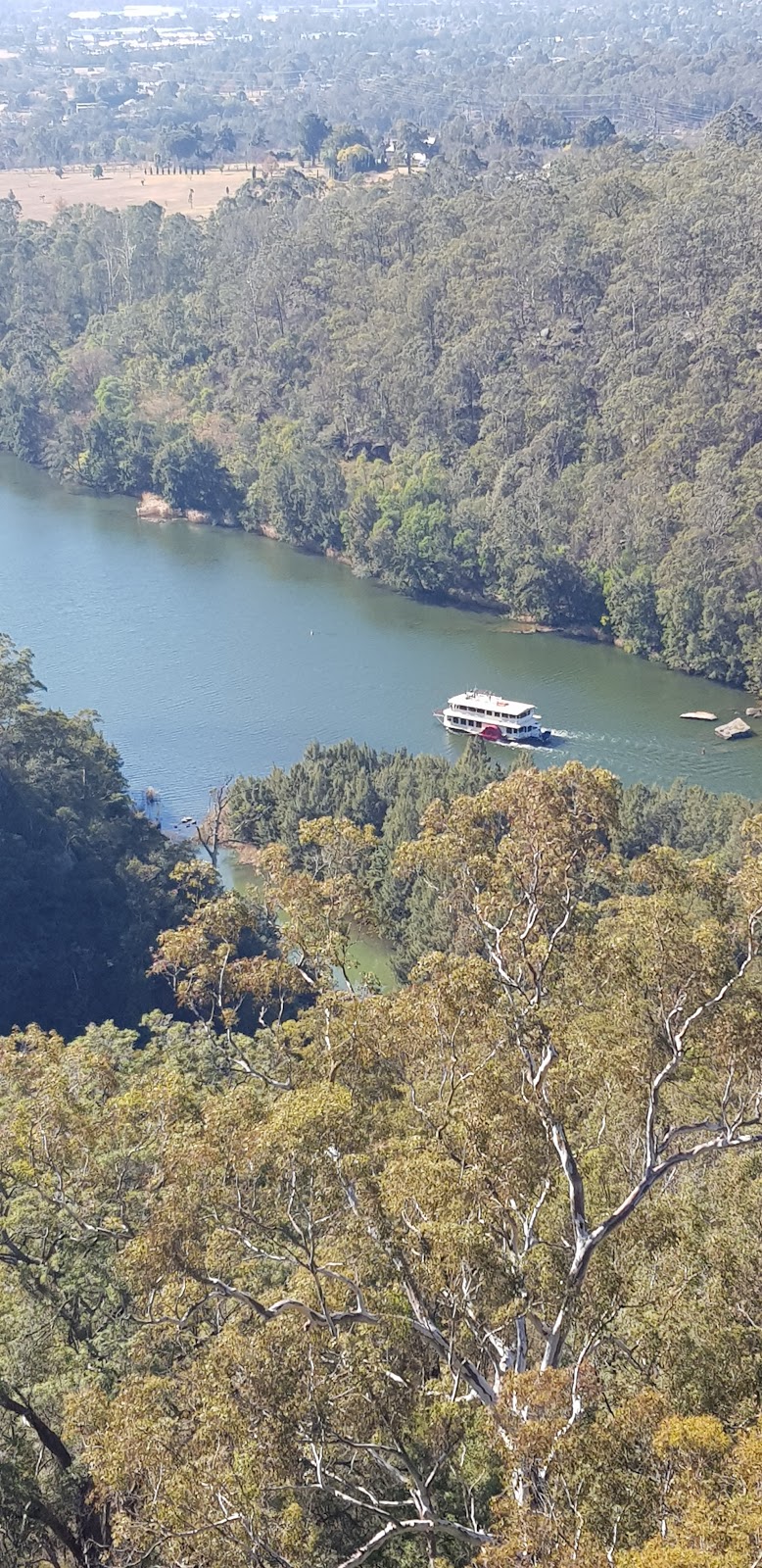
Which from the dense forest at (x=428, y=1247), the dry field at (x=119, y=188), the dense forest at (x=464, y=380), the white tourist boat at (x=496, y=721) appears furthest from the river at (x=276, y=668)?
the dry field at (x=119, y=188)

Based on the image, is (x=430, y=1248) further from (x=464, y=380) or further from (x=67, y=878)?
(x=464, y=380)

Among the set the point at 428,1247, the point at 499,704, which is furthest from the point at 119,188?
the point at 428,1247

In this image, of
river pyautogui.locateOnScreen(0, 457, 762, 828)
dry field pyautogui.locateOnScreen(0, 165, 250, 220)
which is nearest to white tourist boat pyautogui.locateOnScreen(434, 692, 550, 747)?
river pyautogui.locateOnScreen(0, 457, 762, 828)

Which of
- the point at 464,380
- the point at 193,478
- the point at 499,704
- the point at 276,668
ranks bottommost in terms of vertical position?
the point at 276,668

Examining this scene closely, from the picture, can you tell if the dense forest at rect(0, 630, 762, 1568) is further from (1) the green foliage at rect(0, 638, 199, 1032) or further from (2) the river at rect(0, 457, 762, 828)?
(2) the river at rect(0, 457, 762, 828)

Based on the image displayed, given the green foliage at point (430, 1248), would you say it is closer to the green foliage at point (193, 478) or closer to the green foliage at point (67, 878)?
the green foliage at point (67, 878)

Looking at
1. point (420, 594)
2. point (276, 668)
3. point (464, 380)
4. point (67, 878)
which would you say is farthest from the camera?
point (464, 380)
